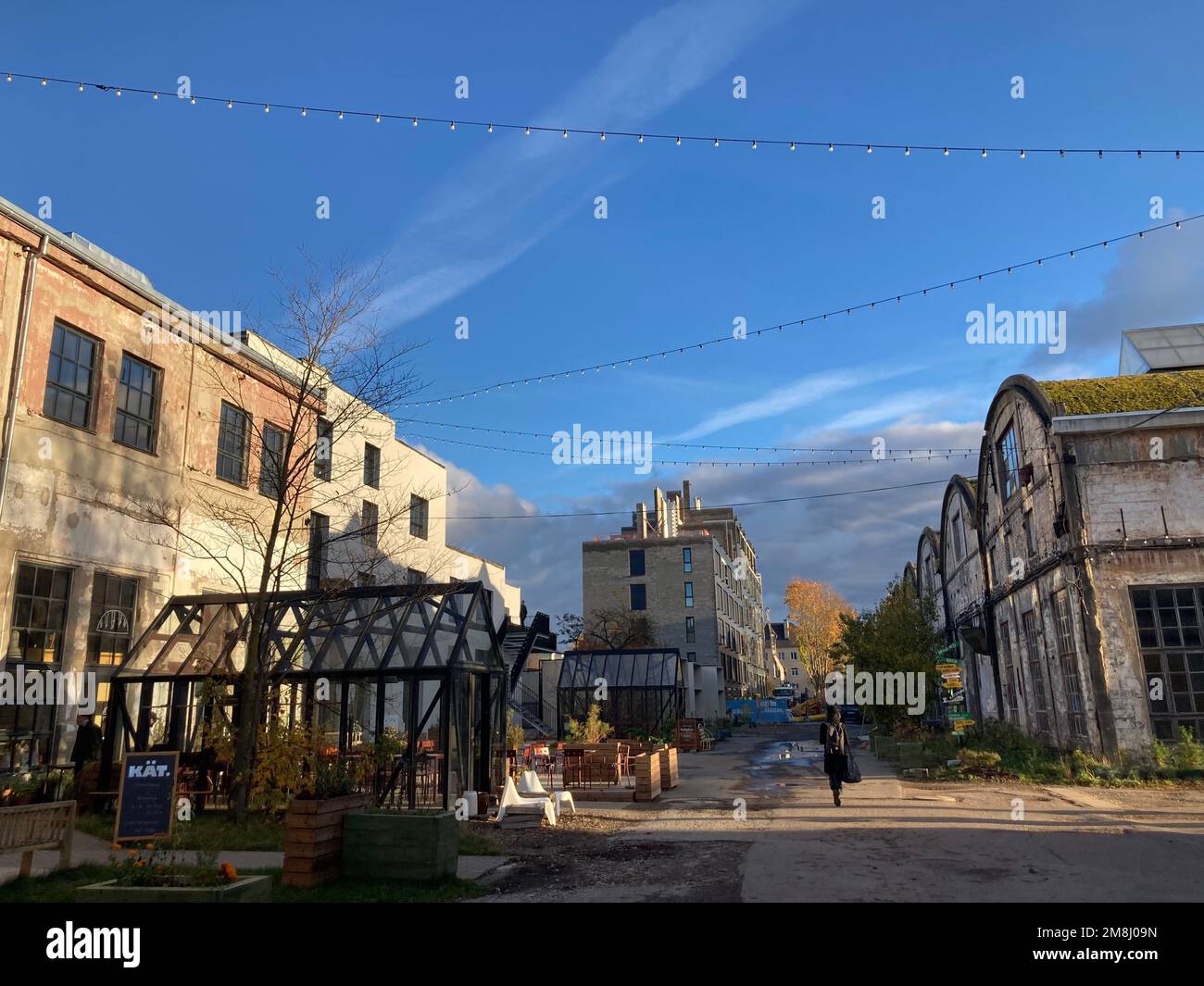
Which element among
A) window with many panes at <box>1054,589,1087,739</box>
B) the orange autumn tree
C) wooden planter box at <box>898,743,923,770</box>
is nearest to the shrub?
wooden planter box at <box>898,743,923,770</box>

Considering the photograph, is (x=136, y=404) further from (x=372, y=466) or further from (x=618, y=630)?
(x=618, y=630)

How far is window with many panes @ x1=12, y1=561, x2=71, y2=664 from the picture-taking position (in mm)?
13284

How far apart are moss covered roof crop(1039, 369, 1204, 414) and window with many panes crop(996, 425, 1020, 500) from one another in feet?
8.62

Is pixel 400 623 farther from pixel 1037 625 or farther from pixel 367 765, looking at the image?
pixel 1037 625

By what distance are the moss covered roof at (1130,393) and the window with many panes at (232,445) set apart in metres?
18.7

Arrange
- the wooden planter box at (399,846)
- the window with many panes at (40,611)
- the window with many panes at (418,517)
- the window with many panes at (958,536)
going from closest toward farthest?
the wooden planter box at (399,846) → the window with many panes at (40,611) → the window with many panes at (418,517) → the window with many panes at (958,536)

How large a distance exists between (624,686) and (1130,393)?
22439 mm

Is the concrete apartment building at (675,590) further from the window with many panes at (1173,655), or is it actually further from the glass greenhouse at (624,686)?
the window with many panes at (1173,655)

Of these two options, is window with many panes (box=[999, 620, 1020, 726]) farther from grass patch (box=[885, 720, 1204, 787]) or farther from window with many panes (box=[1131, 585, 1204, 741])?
window with many panes (box=[1131, 585, 1204, 741])

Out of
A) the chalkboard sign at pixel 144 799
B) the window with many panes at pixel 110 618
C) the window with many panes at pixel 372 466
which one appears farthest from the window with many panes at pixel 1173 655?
the window with many panes at pixel 372 466

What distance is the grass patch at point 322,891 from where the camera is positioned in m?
7.56

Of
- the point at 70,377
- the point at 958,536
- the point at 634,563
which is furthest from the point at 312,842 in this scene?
the point at 634,563

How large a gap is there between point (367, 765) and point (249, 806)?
3.62m
